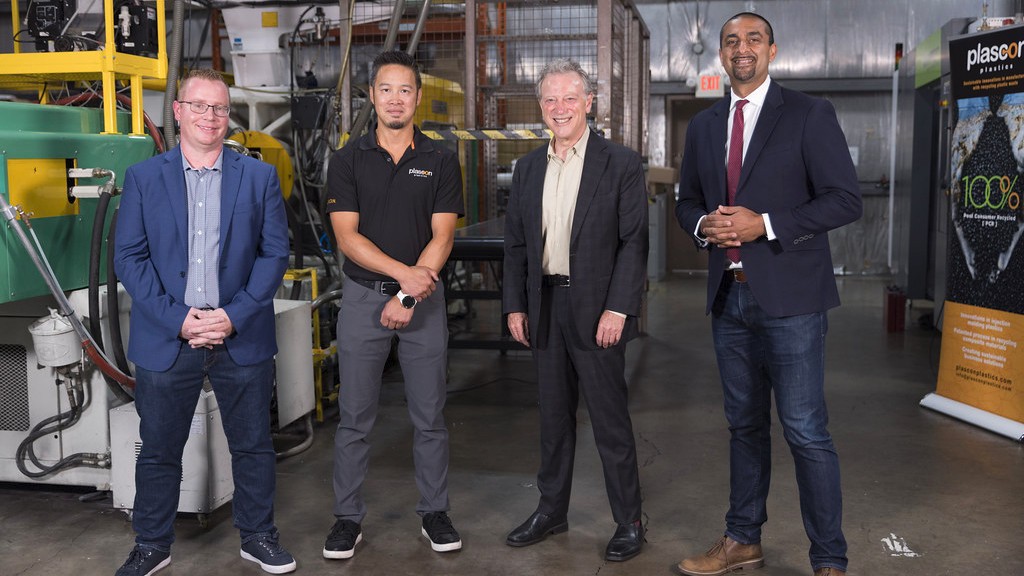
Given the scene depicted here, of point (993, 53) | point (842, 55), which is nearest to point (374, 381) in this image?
point (993, 53)

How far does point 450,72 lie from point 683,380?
2.82 m

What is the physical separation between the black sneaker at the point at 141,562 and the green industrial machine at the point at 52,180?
0.90m

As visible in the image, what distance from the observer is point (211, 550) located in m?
3.21

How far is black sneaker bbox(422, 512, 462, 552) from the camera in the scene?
3.17 m

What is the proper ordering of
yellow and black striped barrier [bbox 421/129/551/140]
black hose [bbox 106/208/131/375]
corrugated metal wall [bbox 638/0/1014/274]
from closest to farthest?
1. black hose [bbox 106/208/131/375]
2. yellow and black striped barrier [bbox 421/129/551/140]
3. corrugated metal wall [bbox 638/0/1014/274]

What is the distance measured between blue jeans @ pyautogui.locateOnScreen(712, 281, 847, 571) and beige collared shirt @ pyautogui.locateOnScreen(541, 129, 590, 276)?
504 millimetres

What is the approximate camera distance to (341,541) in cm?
310

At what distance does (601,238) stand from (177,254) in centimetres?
Result: 125

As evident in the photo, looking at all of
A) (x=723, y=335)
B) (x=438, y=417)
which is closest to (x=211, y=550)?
(x=438, y=417)

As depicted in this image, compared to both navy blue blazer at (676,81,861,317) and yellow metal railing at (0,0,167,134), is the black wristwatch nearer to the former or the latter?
navy blue blazer at (676,81,861,317)

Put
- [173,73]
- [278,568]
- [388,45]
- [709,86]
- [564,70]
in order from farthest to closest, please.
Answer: [709,86] → [388,45] → [173,73] → [278,568] → [564,70]

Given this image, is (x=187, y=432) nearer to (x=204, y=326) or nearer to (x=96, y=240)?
(x=204, y=326)

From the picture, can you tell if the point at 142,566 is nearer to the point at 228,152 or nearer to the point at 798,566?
the point at 228,152

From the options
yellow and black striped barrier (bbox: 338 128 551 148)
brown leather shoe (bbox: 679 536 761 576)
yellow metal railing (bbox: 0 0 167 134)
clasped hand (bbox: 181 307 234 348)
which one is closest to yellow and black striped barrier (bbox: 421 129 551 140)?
yellow and black striped barrier (bbox: 338 128 551 148)
